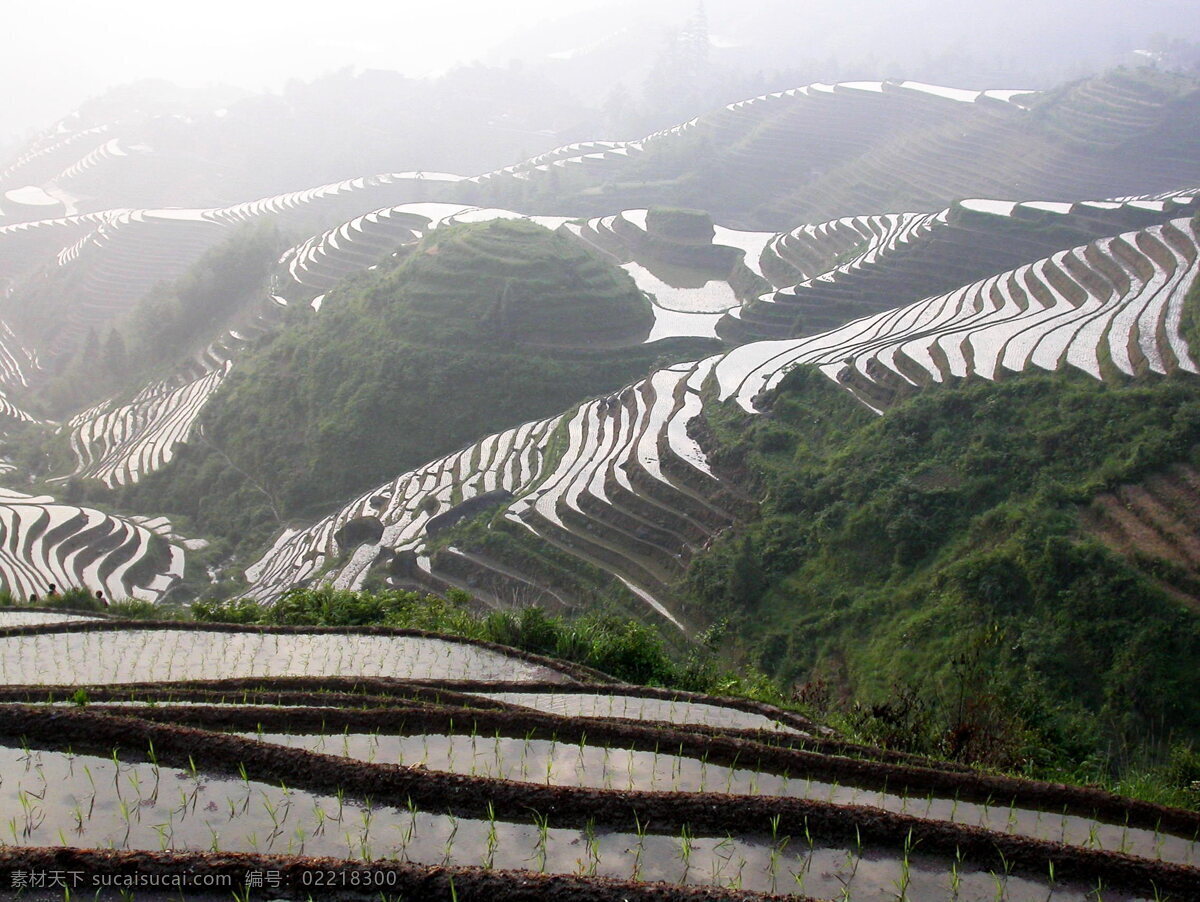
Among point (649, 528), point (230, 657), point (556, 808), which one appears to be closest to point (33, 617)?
point (230, 657)

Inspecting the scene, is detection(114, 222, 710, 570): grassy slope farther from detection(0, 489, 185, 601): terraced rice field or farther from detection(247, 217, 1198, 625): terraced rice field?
detection(0, 489, 185, 601): terraced rice field

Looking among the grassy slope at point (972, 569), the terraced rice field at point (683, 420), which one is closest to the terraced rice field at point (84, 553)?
the terraced rice field at point (683, 420)

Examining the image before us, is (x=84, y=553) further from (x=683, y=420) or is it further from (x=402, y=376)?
(x=683, y=420)

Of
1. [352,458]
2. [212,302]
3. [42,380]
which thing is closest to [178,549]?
[352,458]

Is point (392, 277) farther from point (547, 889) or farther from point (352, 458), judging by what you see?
point (547, 889)

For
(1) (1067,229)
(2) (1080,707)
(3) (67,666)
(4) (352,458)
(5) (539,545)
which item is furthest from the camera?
(1) (1067,229)
